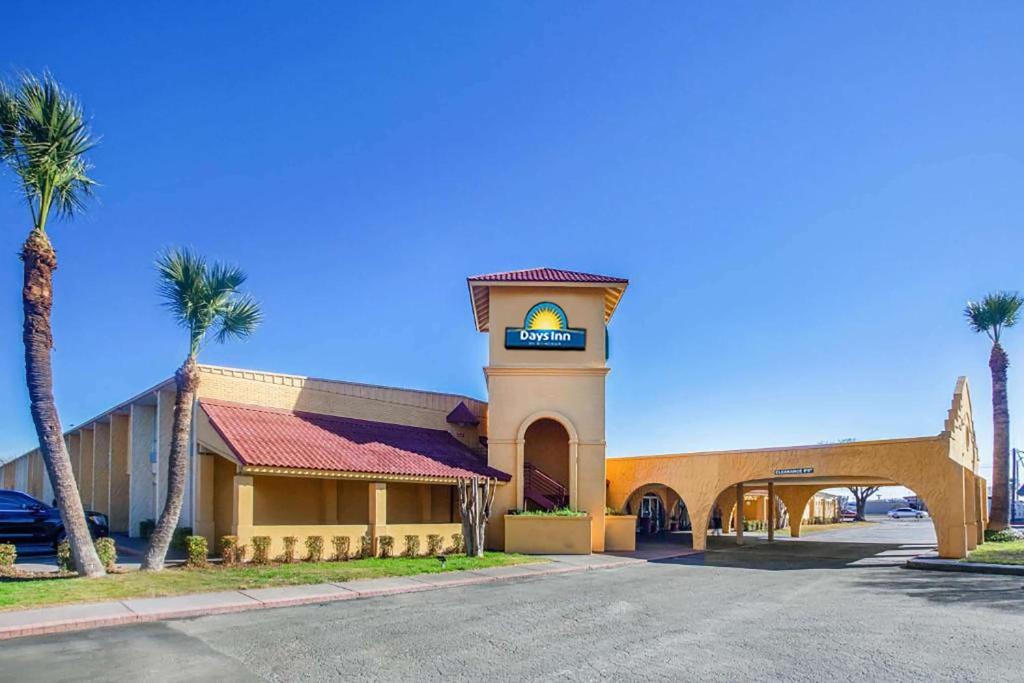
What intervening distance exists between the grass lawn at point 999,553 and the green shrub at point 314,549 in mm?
19062

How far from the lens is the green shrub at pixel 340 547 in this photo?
20875mm

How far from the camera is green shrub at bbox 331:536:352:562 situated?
20875mm

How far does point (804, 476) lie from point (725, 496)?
14905 mm

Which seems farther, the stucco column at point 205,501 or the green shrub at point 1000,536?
the green shrub at point 1000,536

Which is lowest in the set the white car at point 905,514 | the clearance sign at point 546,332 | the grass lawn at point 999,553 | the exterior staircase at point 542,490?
the white car at point 905,514

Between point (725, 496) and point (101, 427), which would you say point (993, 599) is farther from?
point (101, 427)

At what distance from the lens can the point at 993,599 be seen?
1502 cm

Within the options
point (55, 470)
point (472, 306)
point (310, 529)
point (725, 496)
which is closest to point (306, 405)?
point (310, 529)

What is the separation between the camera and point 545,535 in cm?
2486

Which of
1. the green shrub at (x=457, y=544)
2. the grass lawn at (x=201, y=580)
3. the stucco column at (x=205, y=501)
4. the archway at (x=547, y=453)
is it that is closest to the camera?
the grass lawn at (x=201, y=580)

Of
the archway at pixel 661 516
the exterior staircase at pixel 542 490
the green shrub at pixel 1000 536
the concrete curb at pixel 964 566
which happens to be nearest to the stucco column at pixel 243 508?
the exterior staircase at pixel 542 490

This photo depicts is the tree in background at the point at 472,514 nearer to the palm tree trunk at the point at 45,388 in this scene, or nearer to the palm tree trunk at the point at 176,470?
the palm tree trunk at the point at 176,470

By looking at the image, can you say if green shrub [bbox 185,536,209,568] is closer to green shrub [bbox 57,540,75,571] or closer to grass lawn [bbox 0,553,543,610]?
grass lawn [bbox 0,553,543,610]

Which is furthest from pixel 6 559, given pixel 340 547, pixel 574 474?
pixel 574 474
